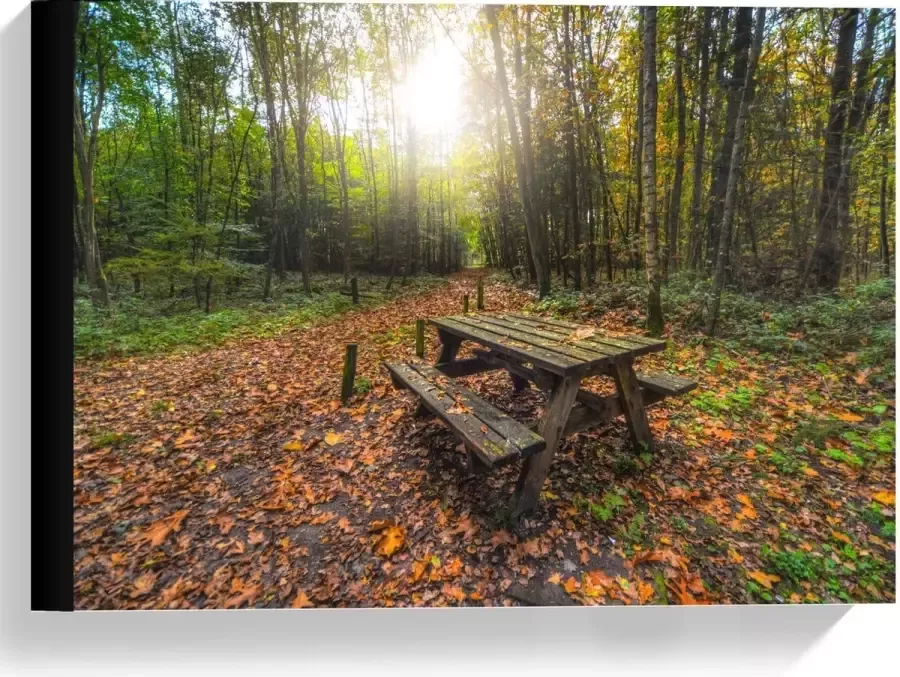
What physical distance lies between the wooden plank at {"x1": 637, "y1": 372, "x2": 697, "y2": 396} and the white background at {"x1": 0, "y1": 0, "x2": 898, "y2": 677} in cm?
132

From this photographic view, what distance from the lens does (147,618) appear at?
1.90 metres

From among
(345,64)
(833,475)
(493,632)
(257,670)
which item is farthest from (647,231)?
(345,64)

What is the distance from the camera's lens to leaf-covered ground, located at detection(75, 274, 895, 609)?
6.05 feet

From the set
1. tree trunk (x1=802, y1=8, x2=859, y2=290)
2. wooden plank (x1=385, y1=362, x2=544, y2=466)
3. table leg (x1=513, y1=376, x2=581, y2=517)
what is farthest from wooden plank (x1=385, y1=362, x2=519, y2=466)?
tree trunk (x1=802, y1=8, x2=859, y2=290)

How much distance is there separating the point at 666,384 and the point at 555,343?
956 millimetres

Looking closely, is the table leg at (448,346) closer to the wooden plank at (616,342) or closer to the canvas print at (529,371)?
the canvas print at (529,371)

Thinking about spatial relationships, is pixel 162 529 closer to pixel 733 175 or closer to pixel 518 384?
pixel 518 384

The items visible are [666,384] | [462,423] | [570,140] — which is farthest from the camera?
[570,140]

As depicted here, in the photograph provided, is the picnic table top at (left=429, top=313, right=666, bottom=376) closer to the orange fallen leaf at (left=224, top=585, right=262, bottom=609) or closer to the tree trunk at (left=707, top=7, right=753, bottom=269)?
the orange fallen leaf at (left=224, top=585, right=262, bottom=609)

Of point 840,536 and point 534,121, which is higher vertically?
point 534,121

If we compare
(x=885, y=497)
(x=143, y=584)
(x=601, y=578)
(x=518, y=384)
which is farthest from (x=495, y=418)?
(x=885, y=497)

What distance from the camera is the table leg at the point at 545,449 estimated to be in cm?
209

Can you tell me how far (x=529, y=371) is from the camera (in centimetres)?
291

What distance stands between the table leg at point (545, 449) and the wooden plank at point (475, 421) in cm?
21
